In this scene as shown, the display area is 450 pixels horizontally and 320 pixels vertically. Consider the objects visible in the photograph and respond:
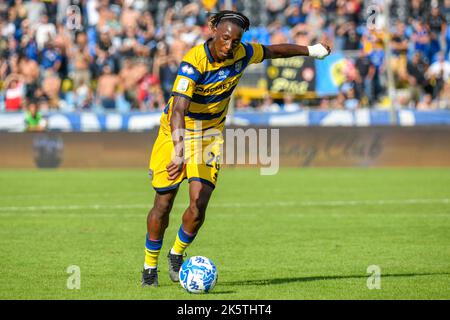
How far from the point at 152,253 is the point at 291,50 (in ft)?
8.45

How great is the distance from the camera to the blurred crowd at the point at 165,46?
88.4 ft

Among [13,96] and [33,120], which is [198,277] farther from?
[13,96]

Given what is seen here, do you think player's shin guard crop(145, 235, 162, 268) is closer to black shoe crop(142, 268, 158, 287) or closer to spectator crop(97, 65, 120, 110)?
black shoe crop(142, 268, 158, 287)

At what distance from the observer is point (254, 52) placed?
31.2 feet

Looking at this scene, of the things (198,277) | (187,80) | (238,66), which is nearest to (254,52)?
(238,66)

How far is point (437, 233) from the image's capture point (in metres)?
12.9

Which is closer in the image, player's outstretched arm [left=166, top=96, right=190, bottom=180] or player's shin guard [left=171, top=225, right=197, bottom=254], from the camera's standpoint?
player's outstretched arm [left=166, top=96, right=190, bottom=180]

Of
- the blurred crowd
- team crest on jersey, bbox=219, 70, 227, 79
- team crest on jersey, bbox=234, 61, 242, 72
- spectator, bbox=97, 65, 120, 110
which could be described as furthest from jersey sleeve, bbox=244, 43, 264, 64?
spectator, bbox=97, 65, 120, 110

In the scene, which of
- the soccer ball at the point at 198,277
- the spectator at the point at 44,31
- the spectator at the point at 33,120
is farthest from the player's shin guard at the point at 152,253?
the spectator at the point at 44,31

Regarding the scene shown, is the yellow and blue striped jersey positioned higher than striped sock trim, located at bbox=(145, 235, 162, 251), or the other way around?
the yellow and blue striped jersey

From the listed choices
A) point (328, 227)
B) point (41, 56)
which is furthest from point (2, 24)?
point (328, 227)

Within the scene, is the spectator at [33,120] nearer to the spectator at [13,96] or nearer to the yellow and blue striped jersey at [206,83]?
the spectator at [13,96]

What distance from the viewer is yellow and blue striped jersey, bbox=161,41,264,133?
8.75 metres

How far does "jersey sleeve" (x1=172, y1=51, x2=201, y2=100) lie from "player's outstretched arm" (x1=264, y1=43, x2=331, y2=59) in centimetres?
119
